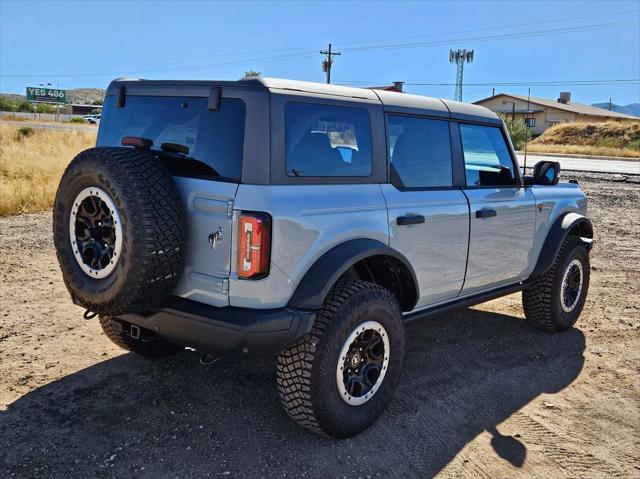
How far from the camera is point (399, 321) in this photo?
3.39 m

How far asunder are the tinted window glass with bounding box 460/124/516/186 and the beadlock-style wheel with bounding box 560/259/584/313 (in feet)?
3.86

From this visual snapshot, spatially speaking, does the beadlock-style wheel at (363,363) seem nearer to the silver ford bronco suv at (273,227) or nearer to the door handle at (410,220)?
the silver ford bronco suv at (273,227)

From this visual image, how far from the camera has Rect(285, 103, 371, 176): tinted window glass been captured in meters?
2.98

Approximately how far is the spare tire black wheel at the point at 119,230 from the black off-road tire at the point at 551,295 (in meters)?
3.29

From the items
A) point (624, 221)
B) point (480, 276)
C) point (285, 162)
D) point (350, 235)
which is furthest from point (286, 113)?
point (624, 221)

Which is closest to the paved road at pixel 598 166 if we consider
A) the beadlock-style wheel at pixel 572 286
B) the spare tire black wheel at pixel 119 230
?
the beadlock-style wheel at pixel 572 286

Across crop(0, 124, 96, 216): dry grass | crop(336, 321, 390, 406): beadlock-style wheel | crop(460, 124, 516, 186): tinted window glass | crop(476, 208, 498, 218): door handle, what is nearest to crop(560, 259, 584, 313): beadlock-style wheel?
crop(460, 124, 516, 186): tinted window glass

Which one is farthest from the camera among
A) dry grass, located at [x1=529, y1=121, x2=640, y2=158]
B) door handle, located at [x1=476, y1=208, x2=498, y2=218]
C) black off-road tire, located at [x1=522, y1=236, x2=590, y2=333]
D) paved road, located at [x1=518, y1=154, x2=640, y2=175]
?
dry grass, located at [x1=529, y1=121, x2=640, y2=158]

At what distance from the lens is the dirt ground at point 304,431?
3.01 m

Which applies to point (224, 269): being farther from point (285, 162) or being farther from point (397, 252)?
point (397, 252)

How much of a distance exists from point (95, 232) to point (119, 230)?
0.26 meters

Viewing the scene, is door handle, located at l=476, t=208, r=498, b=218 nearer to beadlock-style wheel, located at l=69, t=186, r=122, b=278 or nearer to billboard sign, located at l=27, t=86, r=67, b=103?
beadlock-style wheel, located at l=69, t=186, r=122, b=278

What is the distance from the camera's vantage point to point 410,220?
3512mm

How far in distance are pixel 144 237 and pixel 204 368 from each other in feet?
5.57
